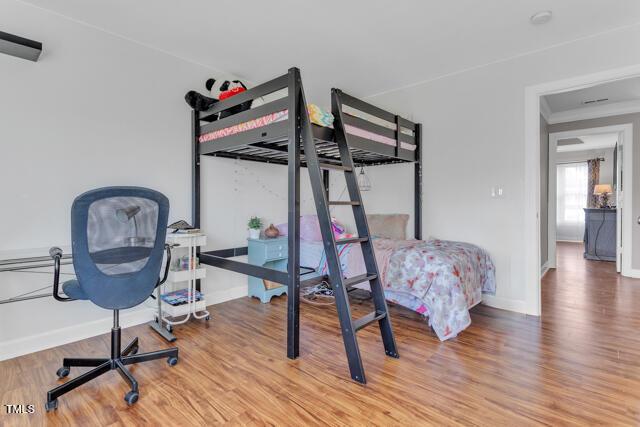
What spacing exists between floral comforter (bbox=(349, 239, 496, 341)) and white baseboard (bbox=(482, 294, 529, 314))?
149 mm

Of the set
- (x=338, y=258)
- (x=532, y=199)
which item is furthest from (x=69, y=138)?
(x=532, y=199)

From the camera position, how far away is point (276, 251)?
359cm

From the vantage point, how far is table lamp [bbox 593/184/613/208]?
7.27m

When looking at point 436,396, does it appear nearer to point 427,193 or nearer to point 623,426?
point 623,426

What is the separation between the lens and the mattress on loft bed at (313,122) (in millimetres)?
2330

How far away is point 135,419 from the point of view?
162cm

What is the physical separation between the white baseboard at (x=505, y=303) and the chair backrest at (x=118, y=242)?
10.3 ft

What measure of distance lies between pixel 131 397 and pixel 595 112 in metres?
6.39

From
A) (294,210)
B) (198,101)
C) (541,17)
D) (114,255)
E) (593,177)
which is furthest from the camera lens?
(593,177)

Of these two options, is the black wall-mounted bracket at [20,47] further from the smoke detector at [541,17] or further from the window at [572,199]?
the window at [572,199]

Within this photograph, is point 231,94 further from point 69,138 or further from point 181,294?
point 181,294

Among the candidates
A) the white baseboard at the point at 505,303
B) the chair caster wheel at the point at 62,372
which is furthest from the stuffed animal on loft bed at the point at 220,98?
the white baseboard at the point at 505,303

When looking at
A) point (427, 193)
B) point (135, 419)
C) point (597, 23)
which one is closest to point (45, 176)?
point (135, 419)

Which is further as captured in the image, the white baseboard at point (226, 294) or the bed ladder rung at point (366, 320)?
the white baseboard at point (226, 294)
